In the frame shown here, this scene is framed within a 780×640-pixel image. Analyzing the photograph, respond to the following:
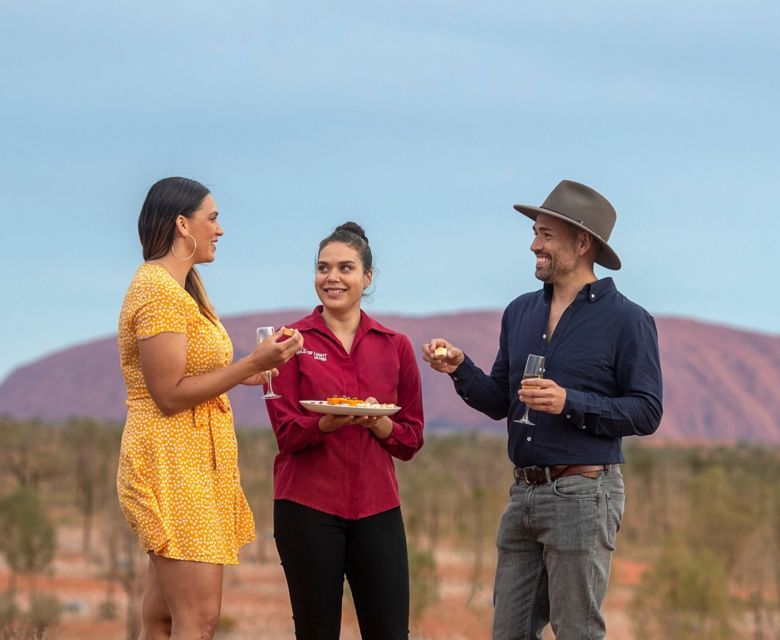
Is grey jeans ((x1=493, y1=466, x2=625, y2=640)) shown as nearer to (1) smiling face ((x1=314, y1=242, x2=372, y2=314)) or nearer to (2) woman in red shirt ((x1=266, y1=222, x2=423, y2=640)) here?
(2) woman in red shirt ((x1=266, y1=222, x2=423, y2=640))

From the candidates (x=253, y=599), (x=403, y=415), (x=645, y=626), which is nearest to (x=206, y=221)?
(x=403, y=415)

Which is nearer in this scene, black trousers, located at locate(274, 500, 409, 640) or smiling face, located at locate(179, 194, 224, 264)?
smiling face, located at locate(179, 194, 224, 264)

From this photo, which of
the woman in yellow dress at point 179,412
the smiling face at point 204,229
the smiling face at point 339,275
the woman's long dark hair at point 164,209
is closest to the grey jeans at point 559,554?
the smiling face at point 339,275

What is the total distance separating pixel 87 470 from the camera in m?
34.9

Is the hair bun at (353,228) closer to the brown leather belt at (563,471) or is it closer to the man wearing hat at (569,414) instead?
the man wearing hat at (569,414)

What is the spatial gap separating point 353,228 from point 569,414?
994 millimetres

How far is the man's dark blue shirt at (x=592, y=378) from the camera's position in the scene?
3.94 m

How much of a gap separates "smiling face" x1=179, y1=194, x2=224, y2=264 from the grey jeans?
1331 mm

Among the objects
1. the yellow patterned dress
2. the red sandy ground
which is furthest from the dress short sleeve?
the red sandy ground

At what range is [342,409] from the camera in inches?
147

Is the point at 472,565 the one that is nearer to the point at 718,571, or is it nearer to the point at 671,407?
the point at 718,571

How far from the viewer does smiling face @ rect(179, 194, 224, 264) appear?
365 cm

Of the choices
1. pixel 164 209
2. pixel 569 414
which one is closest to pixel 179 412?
pixel 164 209

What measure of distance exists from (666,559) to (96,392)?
329 feet
